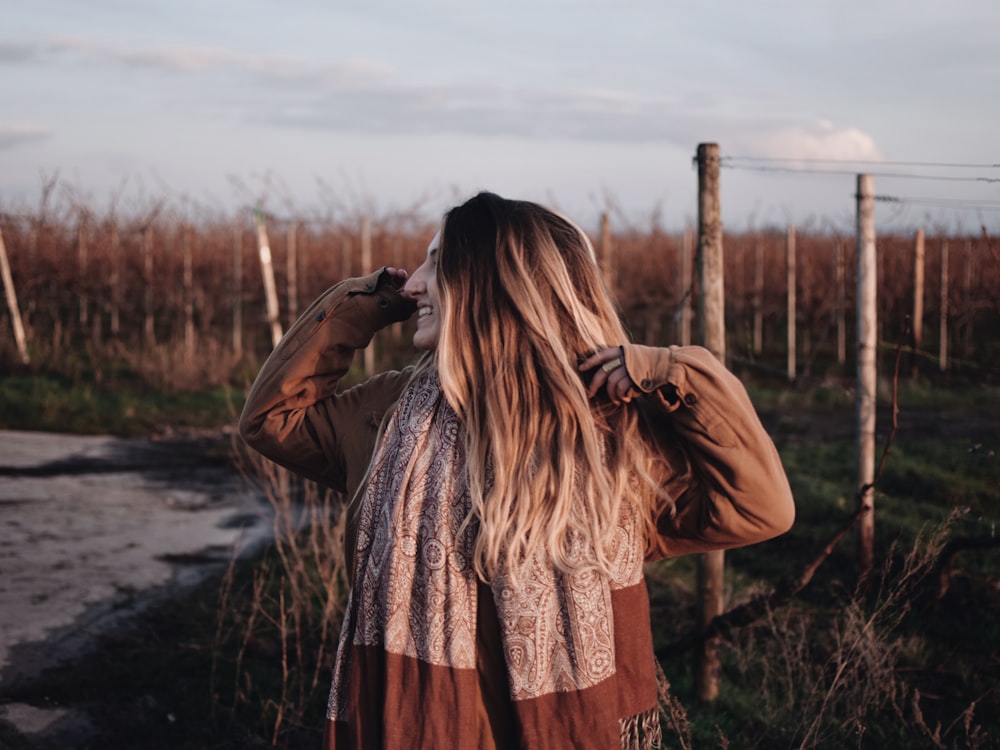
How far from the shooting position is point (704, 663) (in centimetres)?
402

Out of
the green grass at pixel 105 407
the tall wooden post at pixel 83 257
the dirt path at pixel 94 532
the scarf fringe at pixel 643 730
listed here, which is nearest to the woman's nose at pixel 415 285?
the scarf fringe at pixel 643 730

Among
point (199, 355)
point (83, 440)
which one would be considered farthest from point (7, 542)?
→ point (199, 355)

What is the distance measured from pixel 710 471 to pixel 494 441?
36 centimetres

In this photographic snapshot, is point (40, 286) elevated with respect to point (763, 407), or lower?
elevated

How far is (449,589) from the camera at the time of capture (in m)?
1.63

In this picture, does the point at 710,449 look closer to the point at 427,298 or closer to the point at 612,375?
the point at 612,375

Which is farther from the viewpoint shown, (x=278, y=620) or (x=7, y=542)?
(x=7, y=542)

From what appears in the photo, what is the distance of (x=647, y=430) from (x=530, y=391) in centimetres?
24

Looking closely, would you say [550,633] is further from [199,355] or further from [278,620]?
[199,355]

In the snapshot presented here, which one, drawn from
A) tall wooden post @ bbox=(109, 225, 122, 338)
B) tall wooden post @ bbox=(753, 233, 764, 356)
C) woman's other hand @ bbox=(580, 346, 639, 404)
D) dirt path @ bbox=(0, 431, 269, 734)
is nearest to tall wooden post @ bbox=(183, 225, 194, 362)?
tall wooden post @ bbox=(109, 225, 122, 338)

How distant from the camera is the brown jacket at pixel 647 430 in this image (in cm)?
153

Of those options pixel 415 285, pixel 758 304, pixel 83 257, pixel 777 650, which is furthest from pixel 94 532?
pixel 758 304

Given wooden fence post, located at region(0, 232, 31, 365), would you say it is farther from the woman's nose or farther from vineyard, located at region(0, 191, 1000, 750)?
the woman's nose

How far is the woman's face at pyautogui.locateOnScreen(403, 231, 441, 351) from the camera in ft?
5.58
